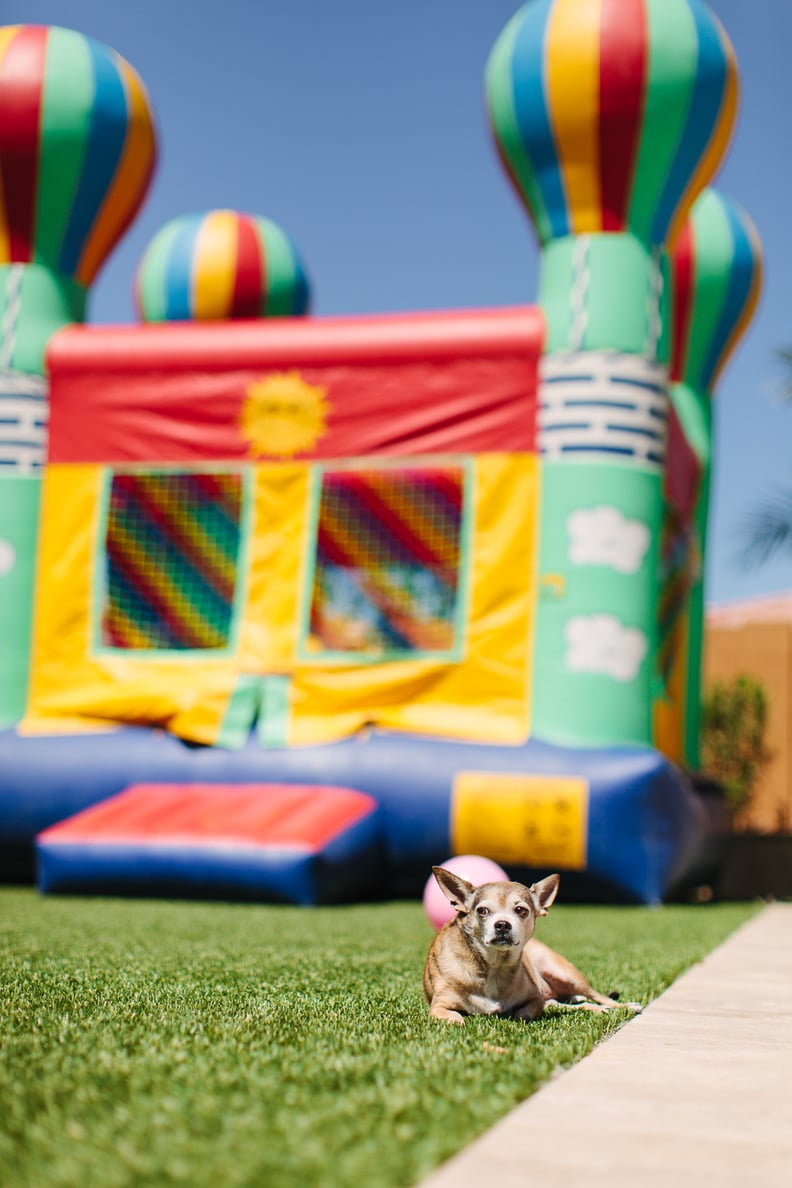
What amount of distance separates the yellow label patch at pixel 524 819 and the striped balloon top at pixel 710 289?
4379 millimetres

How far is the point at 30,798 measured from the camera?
343 inches

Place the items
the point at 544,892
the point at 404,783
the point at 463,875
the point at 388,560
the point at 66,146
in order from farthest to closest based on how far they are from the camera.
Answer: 1. the point at 66,146
2. the point at 388,560
3. the point at 404,783
4. the point at 463,875
5. the point at 544,892

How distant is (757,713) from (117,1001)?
12898 mm

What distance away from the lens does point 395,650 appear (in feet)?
28.9

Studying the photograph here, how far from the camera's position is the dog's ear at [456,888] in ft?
11.4

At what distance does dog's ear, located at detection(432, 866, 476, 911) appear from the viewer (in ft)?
11.4

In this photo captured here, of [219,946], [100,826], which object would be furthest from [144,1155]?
[100,826]

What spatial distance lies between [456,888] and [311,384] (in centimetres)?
614

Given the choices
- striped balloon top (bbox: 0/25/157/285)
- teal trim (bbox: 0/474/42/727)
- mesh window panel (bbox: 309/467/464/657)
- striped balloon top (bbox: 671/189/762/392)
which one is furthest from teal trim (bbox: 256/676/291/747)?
striped balloon top (bbox: 671/189/762/392)

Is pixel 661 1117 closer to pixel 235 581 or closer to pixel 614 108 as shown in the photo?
pixel 235 581

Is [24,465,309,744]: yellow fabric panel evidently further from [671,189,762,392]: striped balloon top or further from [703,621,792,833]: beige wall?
[703,621,792,833]: beige wall

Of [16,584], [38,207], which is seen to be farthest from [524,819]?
[38,207]

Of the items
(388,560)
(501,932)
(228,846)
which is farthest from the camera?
(388,560)

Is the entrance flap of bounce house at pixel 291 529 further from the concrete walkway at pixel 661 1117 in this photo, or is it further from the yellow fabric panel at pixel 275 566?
the concrete walkway at pixel 661 1117
